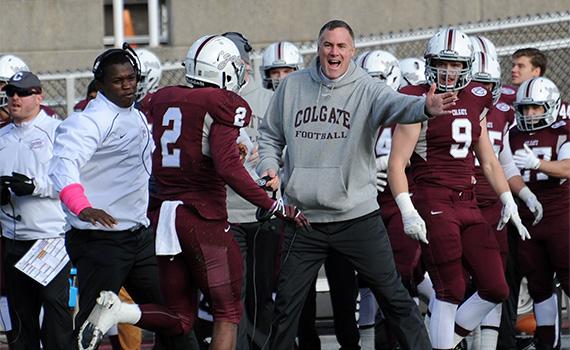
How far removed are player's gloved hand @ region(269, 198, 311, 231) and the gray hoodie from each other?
0.26m

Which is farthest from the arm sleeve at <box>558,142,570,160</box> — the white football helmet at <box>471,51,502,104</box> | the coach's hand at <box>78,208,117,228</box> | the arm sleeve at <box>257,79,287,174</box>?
the coach's hand at <box>78,208,117,228</box>

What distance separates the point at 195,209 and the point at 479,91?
6.81 ft

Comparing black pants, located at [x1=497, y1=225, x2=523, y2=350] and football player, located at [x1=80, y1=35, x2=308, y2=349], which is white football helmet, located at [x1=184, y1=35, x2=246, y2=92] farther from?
black pants, located at [x1=497, y1=225, x2=523, y2=350]

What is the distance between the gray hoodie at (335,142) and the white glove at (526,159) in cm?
191

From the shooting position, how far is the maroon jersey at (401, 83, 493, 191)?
8.97 metres

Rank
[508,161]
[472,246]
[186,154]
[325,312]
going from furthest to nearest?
[325,312] → [508,161] → [472,246] → [186,154]

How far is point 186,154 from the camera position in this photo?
7.96 m

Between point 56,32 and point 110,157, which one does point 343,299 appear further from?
point 56,32

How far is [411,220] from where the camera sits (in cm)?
865

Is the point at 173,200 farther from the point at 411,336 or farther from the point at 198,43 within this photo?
the point at 411,336

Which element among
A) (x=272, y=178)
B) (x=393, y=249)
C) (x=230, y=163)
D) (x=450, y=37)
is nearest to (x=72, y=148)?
(x=230, y=163)

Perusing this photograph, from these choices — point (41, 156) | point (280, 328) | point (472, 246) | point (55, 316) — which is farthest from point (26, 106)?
point (472, 246)

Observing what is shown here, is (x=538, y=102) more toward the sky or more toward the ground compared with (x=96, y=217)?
more toward the sky

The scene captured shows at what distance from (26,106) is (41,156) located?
0.31 m
